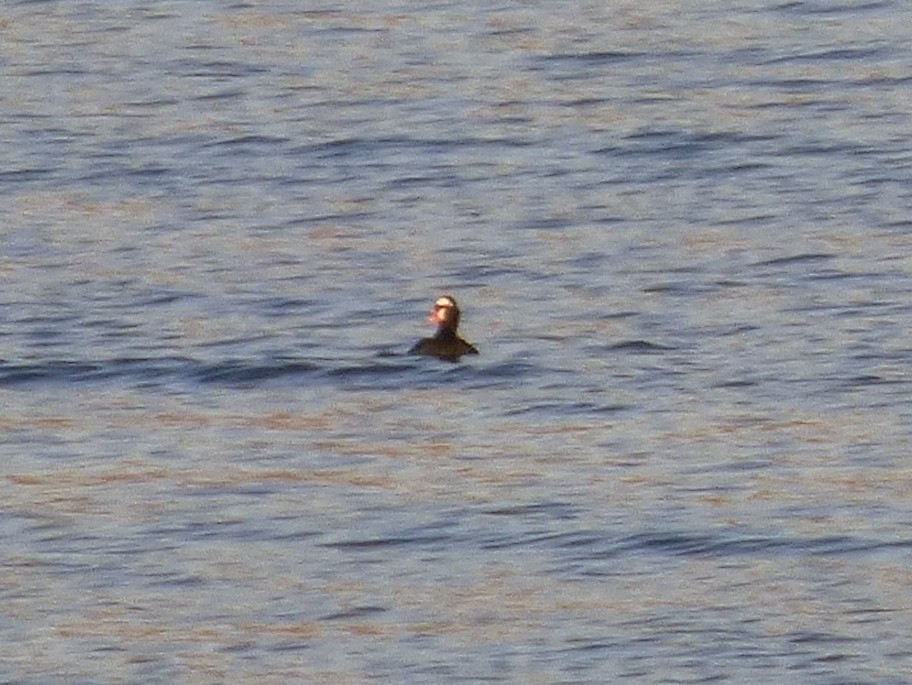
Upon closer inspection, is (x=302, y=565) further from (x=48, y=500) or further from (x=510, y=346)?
(x=510, y=346)

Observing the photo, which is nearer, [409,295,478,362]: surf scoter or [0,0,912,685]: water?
[0,0,912,685]: water

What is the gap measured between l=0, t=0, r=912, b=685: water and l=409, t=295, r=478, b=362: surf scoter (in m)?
0.13

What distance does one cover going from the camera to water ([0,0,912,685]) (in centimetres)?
1338

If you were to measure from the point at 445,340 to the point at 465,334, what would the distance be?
31.1 inches

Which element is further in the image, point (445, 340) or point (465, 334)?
point (465, 334)

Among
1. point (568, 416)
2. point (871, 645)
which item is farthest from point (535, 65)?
point (871, 645)

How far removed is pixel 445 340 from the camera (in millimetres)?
17672

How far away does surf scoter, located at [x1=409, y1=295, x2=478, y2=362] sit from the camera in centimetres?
1766

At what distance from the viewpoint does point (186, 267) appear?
2020cm

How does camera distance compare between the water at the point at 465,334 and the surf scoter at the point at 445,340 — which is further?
the surf scoter at the point at 445,340

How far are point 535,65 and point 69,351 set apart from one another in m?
7.89

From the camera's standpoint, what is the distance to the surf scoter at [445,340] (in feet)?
57.9

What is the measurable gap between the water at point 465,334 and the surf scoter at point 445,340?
13 cm

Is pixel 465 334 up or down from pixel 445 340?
down
